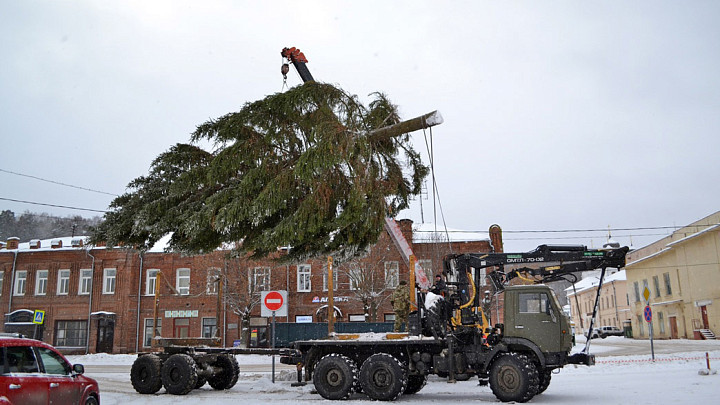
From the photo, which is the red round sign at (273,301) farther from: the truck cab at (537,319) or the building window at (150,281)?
the building window at (150,281)

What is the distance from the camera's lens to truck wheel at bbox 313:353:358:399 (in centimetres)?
1289

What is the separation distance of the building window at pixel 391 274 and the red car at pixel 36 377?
29.6m

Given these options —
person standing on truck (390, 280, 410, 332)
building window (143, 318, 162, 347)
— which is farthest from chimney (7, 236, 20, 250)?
person standing on truck (390, 280, 410, 332)

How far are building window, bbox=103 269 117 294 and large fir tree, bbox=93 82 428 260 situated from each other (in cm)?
3150

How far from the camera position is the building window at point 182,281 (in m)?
41.9

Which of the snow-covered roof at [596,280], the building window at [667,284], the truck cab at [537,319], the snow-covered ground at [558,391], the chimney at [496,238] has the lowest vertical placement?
the snow-covered ground at [558,391]

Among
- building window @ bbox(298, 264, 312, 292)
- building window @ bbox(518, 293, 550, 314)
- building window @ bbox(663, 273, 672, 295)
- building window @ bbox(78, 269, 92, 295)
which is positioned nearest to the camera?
building window @ bbox(518, 293, 550, 314)

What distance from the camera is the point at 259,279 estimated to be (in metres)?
40.1

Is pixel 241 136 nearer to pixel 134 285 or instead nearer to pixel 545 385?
pixel 545 385

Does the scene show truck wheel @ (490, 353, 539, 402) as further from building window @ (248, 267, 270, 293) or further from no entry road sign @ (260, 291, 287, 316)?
building window @ (248, 267, 270, 293)

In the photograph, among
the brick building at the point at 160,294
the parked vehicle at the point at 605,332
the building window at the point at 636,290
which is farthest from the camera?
the parked vehicle at the point at 605,332

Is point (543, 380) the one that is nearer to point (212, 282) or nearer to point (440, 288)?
point (440, 288)

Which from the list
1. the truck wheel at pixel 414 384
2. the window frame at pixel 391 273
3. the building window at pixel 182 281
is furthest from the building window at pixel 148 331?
the truck wheel at pixel 414 384

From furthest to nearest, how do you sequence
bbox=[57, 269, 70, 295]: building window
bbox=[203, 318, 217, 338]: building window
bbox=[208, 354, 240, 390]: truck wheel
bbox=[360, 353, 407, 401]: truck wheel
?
bbox=[57, 269, 70, 295]: building window → bbox=[203, 318, 217, 338]: building window → bbox=[208, 354, 240, 390]: truck wheel → bbox=[360, 353, 407, 401]: truck wheel
